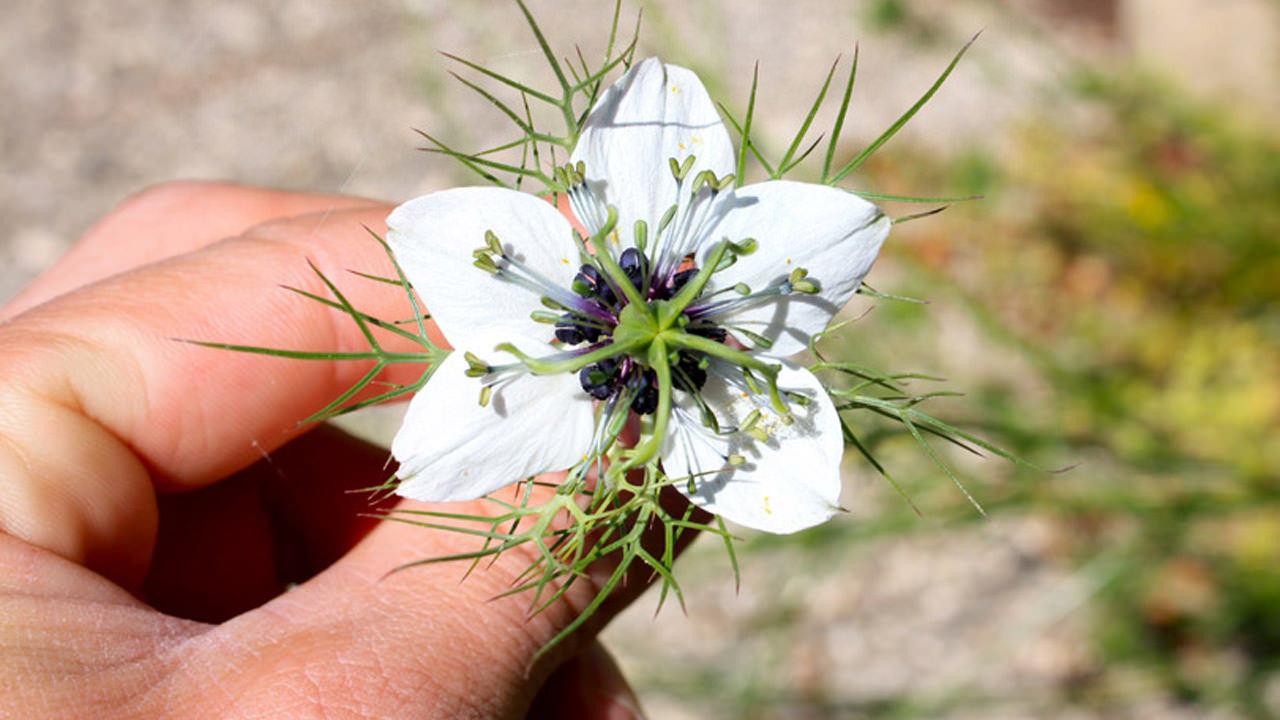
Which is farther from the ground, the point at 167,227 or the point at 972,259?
the point at 167,227

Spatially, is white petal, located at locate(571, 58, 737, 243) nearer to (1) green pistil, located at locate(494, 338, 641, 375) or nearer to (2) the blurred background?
(1) green pistil, located at locate(494, 338, 641, 375)

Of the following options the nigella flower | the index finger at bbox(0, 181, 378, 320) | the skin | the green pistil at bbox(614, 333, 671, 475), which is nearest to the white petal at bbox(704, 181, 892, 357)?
the nigella flower

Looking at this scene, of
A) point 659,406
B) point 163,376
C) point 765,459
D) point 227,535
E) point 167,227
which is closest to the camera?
point 659,406

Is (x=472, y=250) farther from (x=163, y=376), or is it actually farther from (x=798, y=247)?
(x=163, y=376)

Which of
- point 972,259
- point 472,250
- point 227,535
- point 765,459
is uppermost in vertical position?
point 472,250

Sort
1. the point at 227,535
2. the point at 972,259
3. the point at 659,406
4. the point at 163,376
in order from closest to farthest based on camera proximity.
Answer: the point at 659,406 < the point at 163,376 < the point at 227,535 < the point at 972,259

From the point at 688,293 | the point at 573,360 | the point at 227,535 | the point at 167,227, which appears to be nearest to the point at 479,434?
the point at 573,360

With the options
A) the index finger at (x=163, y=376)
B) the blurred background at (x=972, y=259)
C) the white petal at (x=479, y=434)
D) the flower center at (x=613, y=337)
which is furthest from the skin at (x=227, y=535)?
the blurred background at (x=972, y=259)
